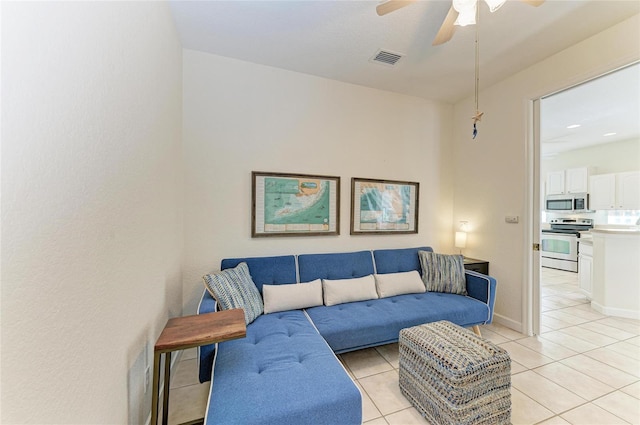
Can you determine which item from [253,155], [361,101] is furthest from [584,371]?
[253,155]

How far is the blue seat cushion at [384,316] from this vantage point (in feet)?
6.19

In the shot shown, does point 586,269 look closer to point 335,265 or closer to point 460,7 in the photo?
point 335,265

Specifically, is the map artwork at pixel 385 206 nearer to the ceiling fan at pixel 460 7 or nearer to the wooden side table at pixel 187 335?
the ceiling fan at pixel 460 7

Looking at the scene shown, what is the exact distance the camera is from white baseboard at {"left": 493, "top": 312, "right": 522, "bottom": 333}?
262 cm

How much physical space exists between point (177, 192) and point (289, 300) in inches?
53.7

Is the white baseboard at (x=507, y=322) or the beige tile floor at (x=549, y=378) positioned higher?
the white baseboard at (x=507, y=322)

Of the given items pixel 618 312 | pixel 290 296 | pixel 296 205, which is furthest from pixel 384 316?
pixel 618 312

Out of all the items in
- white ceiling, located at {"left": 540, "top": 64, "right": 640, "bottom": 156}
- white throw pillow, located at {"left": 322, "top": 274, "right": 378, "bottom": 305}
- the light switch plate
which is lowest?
white throw pillow, located at {"left": 322, "top": 274, "right": 378, "bottom": 305}

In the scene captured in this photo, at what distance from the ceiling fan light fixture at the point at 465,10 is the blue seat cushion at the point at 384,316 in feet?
7.08

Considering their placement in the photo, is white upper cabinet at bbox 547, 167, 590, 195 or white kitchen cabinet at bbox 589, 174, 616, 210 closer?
white kitchen cabinet at bbox 589, 174, 616, 210

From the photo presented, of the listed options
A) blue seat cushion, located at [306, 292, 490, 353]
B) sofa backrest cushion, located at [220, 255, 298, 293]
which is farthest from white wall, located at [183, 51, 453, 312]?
blue seat cushion, located at [306, 292, 490, 353]

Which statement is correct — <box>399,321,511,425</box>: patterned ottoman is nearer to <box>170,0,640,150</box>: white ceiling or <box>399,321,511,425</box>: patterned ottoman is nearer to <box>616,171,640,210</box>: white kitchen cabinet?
<box>170,0,640,150</box>: white ceiling

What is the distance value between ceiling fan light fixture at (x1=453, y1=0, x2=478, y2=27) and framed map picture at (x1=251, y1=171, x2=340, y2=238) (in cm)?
167

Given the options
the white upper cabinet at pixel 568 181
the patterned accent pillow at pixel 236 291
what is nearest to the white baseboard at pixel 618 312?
the white upper cabinet at pixel 568 181
